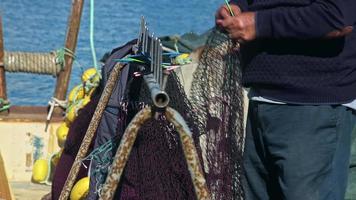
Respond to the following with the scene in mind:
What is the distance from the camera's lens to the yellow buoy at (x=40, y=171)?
5.61 meters

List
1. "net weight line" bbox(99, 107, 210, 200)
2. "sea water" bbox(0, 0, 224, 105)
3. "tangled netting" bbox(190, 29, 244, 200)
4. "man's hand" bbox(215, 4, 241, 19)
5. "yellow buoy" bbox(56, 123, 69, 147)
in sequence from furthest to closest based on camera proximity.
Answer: "sea water" bbox(0, 0, 224, 105) < "yellow buoy" bbox(56, 123, 69, 147) < "tangled netting" bbox(190, 29, 244, 200) < "man's hand" bbox(215, 4, 241, 19) < "net weight line" bbox(99, 107, 210, 200)

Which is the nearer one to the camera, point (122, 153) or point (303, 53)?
point (122, 153)

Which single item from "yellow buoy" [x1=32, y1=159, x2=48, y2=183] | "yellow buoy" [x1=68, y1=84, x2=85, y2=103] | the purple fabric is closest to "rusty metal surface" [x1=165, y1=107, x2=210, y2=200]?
the purple fabric

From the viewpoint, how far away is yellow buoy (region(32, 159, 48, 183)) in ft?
18.4

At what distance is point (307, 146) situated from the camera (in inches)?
98.6

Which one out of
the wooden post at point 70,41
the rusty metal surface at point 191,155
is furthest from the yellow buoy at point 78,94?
the rusty metal surface at point 191,155

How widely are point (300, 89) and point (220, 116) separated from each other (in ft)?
2.24

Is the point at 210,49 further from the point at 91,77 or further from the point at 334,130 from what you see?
the point at 91,77

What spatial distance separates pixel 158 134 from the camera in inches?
116

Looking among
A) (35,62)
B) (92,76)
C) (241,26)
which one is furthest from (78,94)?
(241,26)

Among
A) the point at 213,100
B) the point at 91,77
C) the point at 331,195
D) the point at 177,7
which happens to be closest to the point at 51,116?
the point at 91,77

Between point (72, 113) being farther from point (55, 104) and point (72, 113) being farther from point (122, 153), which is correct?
point (122, 153)

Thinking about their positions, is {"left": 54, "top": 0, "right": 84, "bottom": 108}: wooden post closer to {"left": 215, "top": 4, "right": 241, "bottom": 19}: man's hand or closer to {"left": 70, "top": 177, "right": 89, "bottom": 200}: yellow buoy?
{"left": 70, "top": 177, "right": 89, "bottom": 200}: yellow buoy

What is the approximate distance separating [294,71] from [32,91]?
19.2 feet
